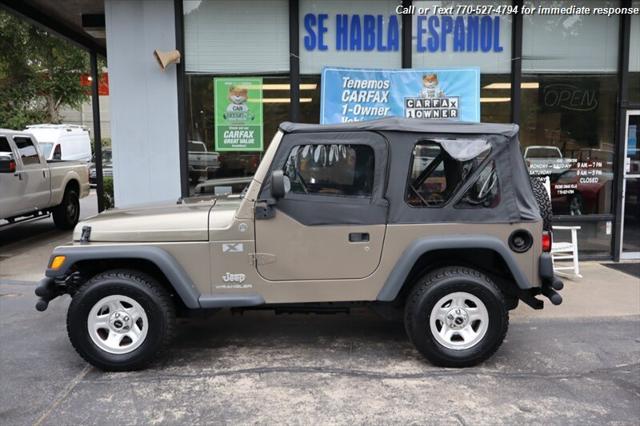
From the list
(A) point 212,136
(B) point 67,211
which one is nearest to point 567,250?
(A) point 212,136

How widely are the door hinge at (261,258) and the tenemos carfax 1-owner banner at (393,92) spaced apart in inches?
153

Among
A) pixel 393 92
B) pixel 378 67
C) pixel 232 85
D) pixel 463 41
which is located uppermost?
pixel 463 41

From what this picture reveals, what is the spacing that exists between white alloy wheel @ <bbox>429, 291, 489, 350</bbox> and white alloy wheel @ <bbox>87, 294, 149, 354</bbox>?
217 centimetres

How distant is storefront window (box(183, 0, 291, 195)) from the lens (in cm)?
795

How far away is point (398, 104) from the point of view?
318 inches

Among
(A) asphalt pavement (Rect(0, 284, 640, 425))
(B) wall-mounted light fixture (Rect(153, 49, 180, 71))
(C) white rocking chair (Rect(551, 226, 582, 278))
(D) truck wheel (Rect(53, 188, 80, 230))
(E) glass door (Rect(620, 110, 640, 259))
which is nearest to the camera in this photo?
(A) asphalt pavement (Rect(0, 284, 640, 425))

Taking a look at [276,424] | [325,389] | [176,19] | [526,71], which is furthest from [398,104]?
[276,424]

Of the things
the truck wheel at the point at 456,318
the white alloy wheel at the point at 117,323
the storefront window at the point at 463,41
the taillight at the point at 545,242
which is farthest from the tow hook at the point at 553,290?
the storefront window at the point at 463,41

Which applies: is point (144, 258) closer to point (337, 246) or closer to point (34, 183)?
point (337, 246)

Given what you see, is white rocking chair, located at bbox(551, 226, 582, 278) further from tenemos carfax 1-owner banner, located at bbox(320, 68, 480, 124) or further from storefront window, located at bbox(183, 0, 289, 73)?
storefront window, located at bbox(183, 0, 289, 73)

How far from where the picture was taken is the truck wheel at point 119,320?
4.38 meters

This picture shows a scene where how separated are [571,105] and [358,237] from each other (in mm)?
5250

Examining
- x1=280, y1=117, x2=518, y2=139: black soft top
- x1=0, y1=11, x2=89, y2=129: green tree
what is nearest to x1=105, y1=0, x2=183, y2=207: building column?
x1=280, y1=117, x2=518, y2=139: black soft top

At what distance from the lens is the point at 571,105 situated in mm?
8297
